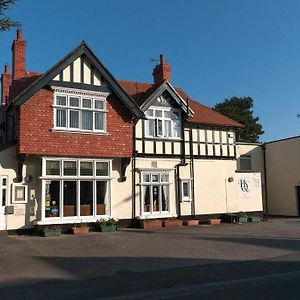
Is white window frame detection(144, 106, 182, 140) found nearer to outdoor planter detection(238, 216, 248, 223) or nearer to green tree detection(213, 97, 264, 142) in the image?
outdoor planter detection(238, 216, 248, 223)

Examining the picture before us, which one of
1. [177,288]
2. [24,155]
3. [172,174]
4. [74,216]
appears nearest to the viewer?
[177,288]

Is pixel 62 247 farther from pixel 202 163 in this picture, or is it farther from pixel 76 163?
pixel 202 163

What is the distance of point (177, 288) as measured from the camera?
326 inches

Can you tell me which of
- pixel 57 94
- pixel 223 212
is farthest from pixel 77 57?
pixel 223 212

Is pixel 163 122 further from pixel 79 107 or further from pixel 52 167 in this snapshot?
pixel 52 167

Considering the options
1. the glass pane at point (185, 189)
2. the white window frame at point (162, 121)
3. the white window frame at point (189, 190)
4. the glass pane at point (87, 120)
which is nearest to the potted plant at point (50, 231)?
the glass pane at point (87, 120)

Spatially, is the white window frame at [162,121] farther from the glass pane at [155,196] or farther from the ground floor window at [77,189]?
the ground floor window at [77,189]

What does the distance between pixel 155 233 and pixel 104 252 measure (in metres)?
5.11

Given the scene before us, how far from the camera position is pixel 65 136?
18.1 meters

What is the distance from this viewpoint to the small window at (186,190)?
72.7 ft

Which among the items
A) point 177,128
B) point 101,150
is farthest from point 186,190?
point 101,150

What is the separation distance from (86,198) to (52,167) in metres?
2.19

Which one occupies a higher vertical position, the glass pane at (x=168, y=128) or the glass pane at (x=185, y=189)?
the glass pane at (x=168, y=128)

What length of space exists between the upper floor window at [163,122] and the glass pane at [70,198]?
4.93 metres
